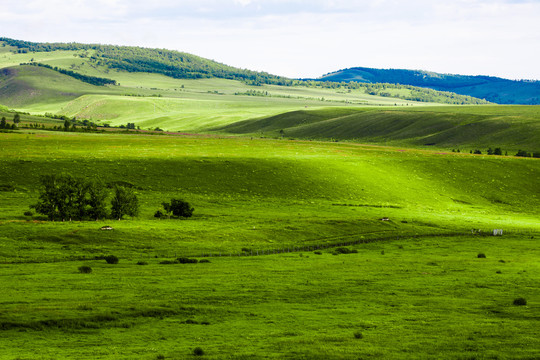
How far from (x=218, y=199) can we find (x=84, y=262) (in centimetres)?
4322

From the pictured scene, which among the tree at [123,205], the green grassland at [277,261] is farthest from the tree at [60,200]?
the tree at [123,205]

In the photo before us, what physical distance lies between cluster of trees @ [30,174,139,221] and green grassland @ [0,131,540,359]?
9.30 ft

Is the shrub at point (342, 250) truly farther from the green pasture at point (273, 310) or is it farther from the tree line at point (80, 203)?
the tree line at point (80, 203)

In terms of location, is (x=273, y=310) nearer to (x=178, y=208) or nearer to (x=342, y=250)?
(x=342, y=250)

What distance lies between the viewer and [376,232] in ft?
270

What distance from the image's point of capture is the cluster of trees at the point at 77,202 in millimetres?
81438

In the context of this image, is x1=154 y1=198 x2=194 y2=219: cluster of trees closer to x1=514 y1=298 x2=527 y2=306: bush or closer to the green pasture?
the green pasture

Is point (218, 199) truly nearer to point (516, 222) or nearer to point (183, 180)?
point (183, 180)

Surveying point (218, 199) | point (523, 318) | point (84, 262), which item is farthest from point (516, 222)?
point (84, 262)

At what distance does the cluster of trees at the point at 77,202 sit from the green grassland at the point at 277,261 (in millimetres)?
2834

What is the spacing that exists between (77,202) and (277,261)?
33987mm

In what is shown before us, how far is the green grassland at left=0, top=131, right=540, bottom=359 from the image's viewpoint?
1382 inches

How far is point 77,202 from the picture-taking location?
83.4 metres

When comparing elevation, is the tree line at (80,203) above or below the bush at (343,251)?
above
